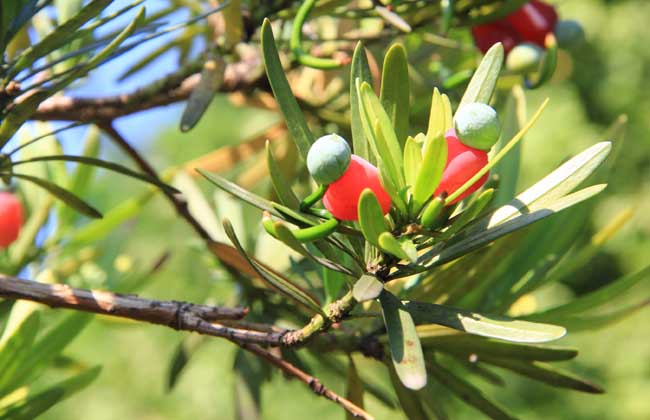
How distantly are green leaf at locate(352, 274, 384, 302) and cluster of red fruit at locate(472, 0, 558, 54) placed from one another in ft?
0.90

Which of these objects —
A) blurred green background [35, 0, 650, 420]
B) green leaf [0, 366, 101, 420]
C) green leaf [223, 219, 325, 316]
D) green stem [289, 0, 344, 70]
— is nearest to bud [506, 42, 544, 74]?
green stem [289, 0, 344, 70]

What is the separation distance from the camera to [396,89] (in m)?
0.37

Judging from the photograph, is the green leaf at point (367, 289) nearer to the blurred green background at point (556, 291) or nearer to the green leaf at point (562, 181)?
the green leaf at point (562, 181)

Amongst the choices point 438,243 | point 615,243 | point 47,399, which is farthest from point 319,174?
point 615,243

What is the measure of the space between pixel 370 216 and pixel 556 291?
331 cm

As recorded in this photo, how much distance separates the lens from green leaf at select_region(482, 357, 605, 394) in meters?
0.47

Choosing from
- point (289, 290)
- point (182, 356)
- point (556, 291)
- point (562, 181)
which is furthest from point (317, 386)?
point (556, 291)

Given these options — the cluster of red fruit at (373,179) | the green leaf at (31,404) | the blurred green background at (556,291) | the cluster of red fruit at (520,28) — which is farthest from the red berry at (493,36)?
the blurred green background at (556,291)

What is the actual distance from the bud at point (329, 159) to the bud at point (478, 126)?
0.05 m

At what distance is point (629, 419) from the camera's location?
3066 millimetres

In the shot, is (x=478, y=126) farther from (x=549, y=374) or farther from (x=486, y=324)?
(x=549, y=374)

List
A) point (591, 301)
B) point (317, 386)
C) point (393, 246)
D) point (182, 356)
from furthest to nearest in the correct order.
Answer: point (182, 356), point (591, 301), point (317, 386), point (393, 246)

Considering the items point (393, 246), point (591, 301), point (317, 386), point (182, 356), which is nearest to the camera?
point (393, 246)

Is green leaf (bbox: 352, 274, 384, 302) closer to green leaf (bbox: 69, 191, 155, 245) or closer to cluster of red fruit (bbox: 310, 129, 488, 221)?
cluster of red fruit (bbox: 310, 129, 488, 221)
